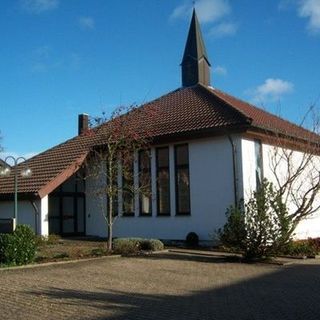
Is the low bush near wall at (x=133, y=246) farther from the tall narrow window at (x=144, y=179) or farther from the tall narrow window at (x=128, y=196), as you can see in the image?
the tall narrow window at (x=128, y=196)

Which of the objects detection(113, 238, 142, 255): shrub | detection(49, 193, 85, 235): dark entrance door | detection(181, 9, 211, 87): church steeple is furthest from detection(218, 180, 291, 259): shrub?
detection(181, 9, 211, 87): church steeple

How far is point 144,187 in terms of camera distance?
2198cm

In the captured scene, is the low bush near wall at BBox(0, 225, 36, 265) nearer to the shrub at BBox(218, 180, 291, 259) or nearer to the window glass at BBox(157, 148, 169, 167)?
the shrub at BBox(218, 180, 291, 259)

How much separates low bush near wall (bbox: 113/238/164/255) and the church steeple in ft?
40.5

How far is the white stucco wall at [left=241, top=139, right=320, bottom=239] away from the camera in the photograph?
19.9 m

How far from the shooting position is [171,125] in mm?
22547

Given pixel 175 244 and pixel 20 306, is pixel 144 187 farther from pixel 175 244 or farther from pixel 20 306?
pixel 20 306

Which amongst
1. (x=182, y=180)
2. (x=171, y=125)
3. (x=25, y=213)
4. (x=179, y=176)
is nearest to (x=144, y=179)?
(x=179, y=176)

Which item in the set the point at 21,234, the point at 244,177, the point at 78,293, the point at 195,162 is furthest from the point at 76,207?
the point at 78,293

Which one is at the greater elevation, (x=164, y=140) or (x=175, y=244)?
(x=164, y=140)

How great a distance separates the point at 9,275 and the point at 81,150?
1283 centimetres

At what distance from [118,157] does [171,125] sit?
3.47 meters

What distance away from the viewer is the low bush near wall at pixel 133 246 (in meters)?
17.3

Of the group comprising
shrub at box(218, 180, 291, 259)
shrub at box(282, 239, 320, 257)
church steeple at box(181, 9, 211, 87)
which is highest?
church steeple at box(181, 9, 211, 87)
